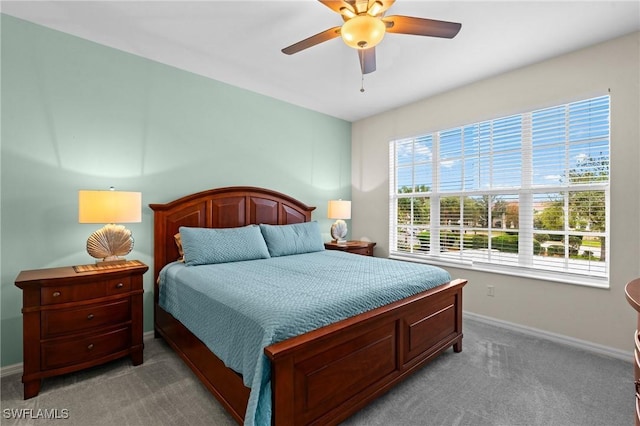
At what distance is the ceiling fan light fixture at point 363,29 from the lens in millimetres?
1795

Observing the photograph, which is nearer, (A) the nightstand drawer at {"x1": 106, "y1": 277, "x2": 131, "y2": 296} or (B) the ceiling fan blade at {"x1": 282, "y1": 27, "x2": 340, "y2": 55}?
(B) the ceiling fan blade at {"x1": 282, "y1": 27, "x2": 340, "y2": 55}

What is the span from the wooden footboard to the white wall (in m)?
1.23

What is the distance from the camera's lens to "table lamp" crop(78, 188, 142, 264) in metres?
2.25

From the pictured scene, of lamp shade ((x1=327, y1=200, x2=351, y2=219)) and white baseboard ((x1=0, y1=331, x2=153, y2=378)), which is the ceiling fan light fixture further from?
white baseboard ((x1=0, y1=331, x2=153, y2=378))

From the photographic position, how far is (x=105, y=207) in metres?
2.28

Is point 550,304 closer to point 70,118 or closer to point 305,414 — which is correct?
point 305,414

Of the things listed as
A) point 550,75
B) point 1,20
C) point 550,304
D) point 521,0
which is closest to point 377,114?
point 550,75

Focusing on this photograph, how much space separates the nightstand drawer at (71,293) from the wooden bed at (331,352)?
1.95ft

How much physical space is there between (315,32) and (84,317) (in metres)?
2.76

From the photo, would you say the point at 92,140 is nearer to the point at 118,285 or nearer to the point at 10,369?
the point at 118,285

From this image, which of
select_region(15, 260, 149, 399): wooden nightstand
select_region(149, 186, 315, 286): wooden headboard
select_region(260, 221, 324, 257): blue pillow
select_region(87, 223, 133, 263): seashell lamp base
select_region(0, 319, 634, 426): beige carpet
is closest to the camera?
select_region(0, 319, 634, 426): beige carpet

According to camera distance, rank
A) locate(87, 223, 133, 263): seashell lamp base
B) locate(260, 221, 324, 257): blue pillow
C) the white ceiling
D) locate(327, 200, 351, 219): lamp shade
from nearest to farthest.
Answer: the white ceiling
locate(87, 223, 133, 263): seashell lamp base
locate(260, 221, 324, 257): blue pillow
locate(327, 200, 351, 219): lamp shade

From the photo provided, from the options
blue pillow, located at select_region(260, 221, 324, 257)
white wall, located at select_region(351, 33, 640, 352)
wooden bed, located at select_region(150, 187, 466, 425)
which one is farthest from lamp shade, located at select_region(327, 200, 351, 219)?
wooden bed, located at select_region(150, 187, 466, 425)

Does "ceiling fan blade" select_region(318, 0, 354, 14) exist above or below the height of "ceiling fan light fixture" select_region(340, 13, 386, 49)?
above
